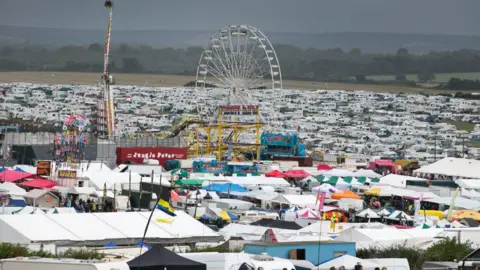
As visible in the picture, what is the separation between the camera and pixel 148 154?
2007 inches

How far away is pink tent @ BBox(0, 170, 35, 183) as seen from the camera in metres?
33.2

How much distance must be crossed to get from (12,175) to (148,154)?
17405mm

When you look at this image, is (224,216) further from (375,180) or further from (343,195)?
(375,180)

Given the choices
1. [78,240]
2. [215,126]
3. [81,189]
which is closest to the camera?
[78,240]

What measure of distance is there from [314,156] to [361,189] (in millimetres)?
27881

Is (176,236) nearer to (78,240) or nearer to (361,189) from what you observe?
(78,240)

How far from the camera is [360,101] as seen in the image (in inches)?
6654

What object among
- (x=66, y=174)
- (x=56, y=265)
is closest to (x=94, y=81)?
(x=66, y=174)

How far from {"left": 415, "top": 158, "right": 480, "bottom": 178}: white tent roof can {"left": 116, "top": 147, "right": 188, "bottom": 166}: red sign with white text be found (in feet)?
32.2

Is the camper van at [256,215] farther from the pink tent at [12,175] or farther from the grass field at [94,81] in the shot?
the grass field at [94,81]

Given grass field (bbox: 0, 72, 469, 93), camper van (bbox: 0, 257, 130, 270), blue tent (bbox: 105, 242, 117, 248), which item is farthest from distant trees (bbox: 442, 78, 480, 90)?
camper van (bbox: 0, 257, 130, 270)

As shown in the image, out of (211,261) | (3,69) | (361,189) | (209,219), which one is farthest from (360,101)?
(211,261)

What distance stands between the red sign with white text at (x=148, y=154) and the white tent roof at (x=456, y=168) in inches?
386

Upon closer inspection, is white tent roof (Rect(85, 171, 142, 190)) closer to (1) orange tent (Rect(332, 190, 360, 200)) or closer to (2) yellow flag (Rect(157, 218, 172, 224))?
(1) orange tent (Rect(332, 190, 360, 200))
